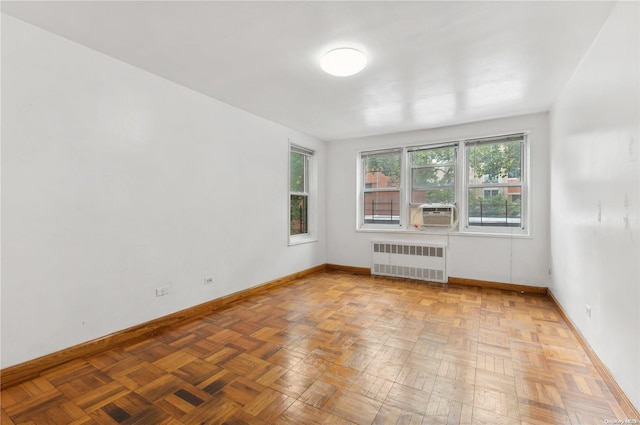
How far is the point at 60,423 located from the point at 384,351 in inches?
82.9

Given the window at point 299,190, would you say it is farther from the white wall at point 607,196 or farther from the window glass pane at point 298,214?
the white wall at point 607,196

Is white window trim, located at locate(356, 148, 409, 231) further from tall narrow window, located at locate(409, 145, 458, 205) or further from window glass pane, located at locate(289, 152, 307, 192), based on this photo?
window glass pane, located at locate(289, 152, 307, 192)

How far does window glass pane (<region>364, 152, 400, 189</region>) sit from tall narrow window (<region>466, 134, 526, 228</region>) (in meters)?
1.14

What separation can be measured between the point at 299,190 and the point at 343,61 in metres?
3.00

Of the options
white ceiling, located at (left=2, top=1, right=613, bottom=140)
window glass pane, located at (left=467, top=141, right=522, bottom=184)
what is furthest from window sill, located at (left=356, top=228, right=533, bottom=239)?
white ceiling, located at (left=2, top=1, right=613, bottom=140)

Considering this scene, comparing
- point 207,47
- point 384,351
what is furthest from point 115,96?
point 384,351

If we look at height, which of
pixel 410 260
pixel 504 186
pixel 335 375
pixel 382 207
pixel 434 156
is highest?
pixel 434 156

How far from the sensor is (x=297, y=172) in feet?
16.9

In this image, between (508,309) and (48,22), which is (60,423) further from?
(508,309)

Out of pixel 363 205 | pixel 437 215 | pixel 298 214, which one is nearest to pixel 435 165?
pixel 437 215

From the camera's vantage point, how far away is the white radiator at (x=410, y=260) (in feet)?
14.9

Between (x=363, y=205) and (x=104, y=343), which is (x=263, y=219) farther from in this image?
(x=104, y=343)

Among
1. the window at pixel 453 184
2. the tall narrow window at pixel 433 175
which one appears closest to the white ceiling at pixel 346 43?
the window at pixel 453 184

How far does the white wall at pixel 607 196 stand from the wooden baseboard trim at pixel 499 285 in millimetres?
1011
